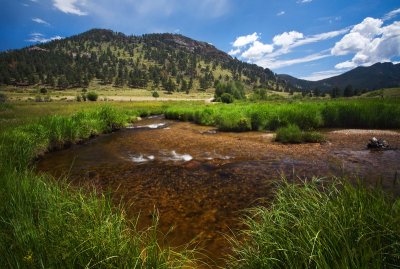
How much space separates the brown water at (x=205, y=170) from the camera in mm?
6504

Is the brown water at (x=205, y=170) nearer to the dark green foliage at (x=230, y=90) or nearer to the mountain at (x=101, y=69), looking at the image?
the dark green foliage at (x=230, y=90)

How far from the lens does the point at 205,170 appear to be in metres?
10.7

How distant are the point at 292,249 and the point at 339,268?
2.29 feet

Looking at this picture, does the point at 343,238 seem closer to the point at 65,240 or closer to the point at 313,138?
the point at 65,240

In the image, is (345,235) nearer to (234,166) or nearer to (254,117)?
(234,166)

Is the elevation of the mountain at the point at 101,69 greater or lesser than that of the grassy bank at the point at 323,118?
greater

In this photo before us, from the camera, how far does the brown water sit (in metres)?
6.50

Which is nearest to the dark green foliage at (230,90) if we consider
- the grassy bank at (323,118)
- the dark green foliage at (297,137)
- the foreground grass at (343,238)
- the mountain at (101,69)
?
the mountain at (101,69)

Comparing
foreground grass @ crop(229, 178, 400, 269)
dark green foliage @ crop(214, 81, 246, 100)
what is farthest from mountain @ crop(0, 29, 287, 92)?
foreground grass @ crop(229, 178, 400, 269)

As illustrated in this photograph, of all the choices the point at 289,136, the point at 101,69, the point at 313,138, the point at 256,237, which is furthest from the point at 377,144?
the point at 101,69

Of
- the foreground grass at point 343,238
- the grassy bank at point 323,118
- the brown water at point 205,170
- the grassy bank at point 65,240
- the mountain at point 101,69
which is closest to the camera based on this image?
the foreground grass at point 343,238

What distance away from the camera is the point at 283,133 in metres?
15.7

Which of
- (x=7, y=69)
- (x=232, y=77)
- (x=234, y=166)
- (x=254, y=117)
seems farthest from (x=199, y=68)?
(x=234, y=166)

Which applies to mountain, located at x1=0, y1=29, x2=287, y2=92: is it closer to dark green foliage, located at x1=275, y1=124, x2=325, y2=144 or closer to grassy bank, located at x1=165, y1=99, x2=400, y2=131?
grassy bank, located at x1=165, y1=99, x2=400, y2=131
